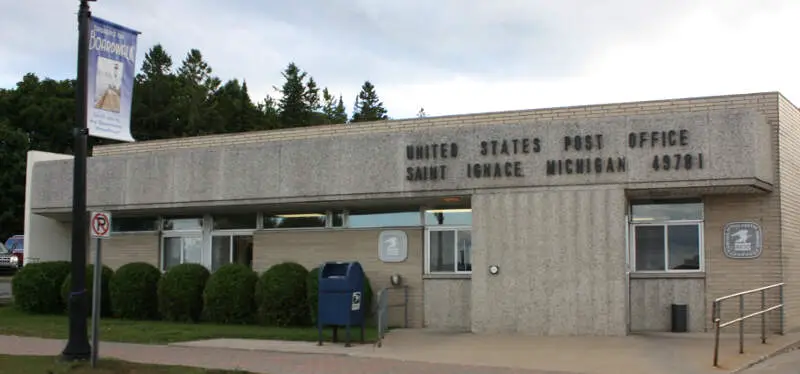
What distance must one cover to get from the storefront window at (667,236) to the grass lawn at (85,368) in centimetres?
890

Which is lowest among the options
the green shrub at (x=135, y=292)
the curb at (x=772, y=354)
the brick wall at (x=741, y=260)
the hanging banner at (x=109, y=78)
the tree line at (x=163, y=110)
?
the curb at (x=772, y=354)

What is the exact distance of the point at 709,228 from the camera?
53.7 ft

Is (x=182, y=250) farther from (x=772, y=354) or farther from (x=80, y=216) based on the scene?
(x=772, y=354)

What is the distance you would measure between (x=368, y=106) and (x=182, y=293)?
7683 centimetres

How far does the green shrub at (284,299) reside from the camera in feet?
58.9

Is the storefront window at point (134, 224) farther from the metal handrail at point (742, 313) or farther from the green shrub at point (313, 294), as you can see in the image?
the metal handrail at point (742, 313)

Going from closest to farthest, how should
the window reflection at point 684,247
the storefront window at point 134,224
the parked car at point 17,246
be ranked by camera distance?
the window reflection at point 684,247 → the storefront window at point 134,224 → the parked car at point 17,246

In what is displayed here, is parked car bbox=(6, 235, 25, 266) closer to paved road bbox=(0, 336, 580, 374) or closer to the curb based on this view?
paved road bbox=(0, 336, 580, 374)

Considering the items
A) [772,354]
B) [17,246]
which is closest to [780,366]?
[772,354]

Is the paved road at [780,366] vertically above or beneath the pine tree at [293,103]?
beneath

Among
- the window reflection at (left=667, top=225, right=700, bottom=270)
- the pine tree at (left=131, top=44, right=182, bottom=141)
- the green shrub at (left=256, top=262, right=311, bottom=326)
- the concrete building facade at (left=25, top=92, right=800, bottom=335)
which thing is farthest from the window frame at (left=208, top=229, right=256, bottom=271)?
the pine tree at (left=131, top=44, right=182, bottom=141)

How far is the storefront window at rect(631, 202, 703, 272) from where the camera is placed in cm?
1656

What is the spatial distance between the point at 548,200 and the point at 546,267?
1.28 m

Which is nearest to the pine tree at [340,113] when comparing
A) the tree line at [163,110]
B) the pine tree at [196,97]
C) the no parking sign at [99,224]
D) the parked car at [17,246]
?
the tree line at [163,110]
